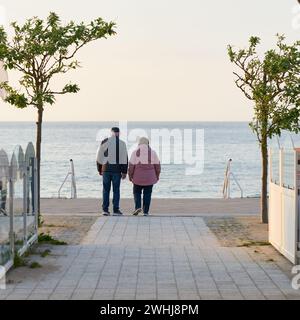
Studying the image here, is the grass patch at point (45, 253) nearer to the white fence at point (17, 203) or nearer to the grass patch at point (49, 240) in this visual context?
the white fence at point (17, 203)

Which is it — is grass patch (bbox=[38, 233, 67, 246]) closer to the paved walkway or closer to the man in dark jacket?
the paved walkway

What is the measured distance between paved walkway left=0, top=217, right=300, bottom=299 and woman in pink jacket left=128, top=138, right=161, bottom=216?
3.50 metres

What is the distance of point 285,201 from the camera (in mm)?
13492

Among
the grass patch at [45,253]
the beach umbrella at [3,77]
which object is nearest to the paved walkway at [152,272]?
the grass patch at [45,253]

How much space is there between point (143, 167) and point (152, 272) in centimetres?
817

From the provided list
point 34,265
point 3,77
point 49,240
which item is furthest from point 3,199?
point 3,77

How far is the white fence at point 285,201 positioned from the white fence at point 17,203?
3.45 metres

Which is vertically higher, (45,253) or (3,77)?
(3,77)

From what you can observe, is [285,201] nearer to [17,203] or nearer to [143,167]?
[17,203]

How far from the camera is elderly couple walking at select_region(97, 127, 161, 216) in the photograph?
19922 mm

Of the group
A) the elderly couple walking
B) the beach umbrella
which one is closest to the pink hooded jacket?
the elderly couple walking

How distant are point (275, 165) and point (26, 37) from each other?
5.84 meters

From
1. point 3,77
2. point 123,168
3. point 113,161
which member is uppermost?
point 3,77

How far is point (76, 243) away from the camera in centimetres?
1533
